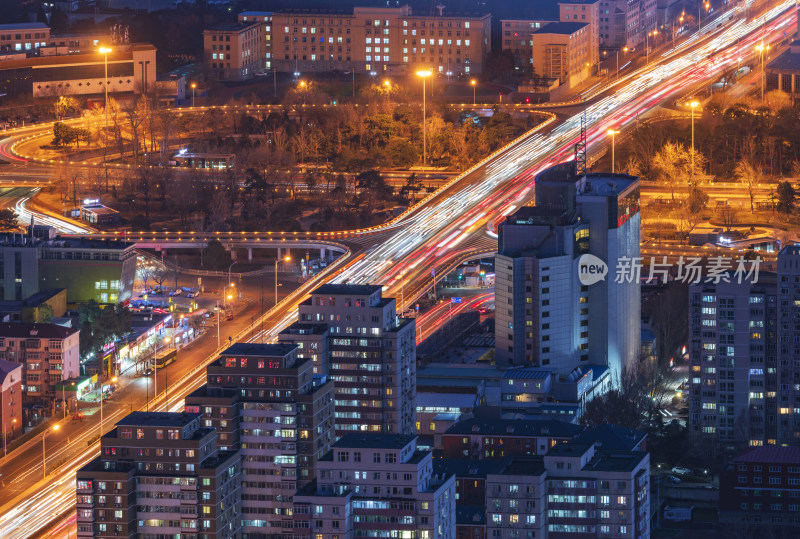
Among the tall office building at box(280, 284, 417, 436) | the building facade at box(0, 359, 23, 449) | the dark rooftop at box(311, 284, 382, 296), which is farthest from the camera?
the building facade at box(0, 359, 23, 449)

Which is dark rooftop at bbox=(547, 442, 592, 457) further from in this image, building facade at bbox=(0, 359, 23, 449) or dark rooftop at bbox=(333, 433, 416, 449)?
building facade at bbox=(0, 359, 23, 449)

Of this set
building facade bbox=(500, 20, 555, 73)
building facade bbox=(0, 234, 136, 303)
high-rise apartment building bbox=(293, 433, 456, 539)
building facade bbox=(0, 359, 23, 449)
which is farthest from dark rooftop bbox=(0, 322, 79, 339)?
building facade bbox=(500, 20, 555, 73)

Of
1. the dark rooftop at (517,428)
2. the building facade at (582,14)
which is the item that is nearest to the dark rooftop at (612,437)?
the dark rooftop at (517,428)

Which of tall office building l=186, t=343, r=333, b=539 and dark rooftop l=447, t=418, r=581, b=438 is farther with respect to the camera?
dark rooftop l=447, t=418, r=581, b=438

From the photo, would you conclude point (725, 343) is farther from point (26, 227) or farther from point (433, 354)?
point (26, 227)

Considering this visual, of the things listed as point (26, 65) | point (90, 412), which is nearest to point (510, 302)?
point (90, 412)

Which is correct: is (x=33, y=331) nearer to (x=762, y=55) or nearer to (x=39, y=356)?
(x=39, y=356)
